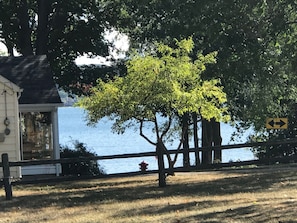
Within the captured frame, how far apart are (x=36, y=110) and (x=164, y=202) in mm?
9146

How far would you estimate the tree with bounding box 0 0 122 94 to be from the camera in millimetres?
28078

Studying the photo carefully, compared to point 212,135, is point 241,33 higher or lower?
higher

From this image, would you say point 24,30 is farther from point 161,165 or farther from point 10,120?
point 161,165

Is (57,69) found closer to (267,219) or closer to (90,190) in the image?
(90,190)

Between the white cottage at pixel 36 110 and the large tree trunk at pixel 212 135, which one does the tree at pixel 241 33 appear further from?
the large tree trunk at pixel 212 135

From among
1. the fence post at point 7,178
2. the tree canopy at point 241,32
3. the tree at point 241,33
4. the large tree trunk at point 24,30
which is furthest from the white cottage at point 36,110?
the large tree trunk at point 24,30

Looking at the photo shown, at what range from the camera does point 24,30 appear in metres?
28.6

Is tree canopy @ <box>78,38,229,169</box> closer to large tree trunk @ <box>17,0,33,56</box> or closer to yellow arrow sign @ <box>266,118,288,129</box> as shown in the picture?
yellow arrow sign @ <box>266,118,288,129</box>

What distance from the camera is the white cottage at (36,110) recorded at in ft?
61.2

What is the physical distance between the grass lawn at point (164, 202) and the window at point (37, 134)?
12.1 ft

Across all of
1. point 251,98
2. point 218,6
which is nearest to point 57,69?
point 251,98

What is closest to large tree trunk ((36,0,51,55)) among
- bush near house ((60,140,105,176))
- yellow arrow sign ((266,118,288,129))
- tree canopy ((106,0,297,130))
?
bush near house ((60,140,105,176))

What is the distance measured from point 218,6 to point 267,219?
8.91 m

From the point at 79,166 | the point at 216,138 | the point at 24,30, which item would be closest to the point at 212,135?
the point at 216,138
